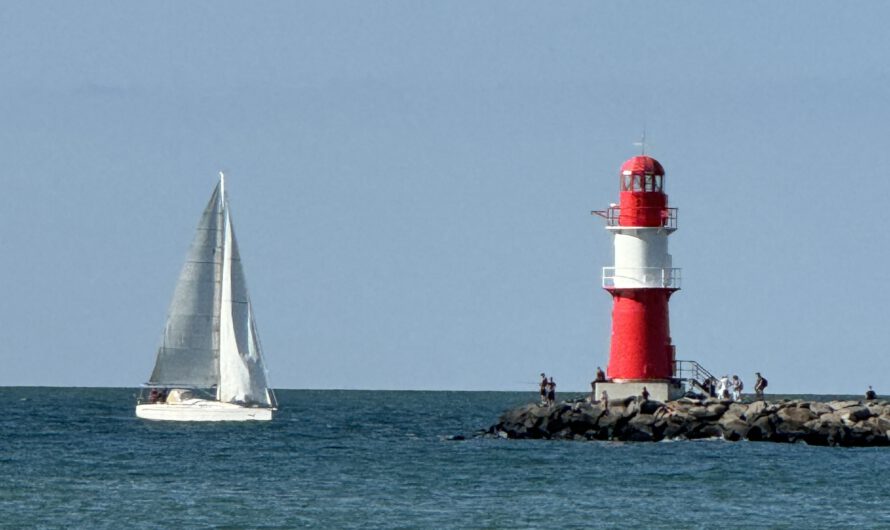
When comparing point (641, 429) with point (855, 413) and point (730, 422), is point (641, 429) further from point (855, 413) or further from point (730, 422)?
point (855, 413)

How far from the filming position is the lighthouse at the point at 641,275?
47.7 m

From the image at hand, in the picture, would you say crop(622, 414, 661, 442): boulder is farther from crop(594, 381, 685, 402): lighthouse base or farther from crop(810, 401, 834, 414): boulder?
crop(810, 401, 834, 414): boulder

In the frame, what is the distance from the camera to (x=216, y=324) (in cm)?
6356

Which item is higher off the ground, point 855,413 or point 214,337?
point 214,337

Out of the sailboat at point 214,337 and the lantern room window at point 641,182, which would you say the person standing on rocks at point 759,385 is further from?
the sailboat at point 214,337

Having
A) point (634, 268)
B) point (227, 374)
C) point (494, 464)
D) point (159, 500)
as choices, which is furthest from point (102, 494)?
point (227, 374)

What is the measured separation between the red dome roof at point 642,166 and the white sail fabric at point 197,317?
19.0 meters

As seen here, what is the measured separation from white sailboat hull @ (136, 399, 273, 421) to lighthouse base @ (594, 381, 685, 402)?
56.6 feet

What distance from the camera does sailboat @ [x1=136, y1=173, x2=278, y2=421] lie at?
206 feet

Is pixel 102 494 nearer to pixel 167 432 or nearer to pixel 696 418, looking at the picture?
pixel 696 418

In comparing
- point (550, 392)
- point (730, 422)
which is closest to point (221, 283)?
point (550, 392)

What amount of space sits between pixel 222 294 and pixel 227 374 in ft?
8.80

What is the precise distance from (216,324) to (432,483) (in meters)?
25.5

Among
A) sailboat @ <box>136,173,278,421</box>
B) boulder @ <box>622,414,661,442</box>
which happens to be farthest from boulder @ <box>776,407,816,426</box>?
sailboat @ <box>136,173,278,421</box>
